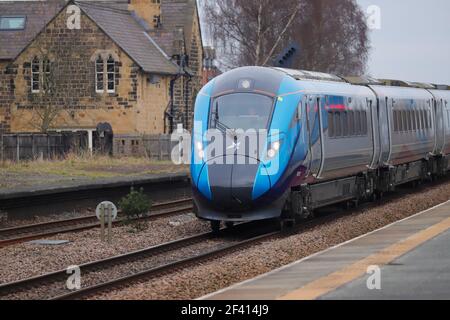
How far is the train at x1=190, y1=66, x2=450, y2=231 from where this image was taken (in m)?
18.1

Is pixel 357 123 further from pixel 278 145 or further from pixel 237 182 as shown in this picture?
pixel 237 182

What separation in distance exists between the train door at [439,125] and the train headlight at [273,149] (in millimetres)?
15543

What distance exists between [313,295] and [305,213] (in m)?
9.33

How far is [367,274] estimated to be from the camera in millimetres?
11773

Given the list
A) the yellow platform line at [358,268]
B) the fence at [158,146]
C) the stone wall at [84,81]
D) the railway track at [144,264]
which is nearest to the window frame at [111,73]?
the stone wall at [84,81]

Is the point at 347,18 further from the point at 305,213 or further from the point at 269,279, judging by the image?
the point at 269,279

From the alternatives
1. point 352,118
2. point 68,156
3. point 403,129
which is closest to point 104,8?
point 68,156

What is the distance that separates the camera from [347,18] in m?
65.0

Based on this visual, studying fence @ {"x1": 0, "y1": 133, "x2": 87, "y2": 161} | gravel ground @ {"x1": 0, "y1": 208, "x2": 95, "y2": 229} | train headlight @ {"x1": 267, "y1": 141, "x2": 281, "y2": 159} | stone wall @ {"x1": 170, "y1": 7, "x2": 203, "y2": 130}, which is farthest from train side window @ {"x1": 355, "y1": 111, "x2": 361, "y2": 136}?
stone wall @ {"x1": 170, "y1": 7, "x2": 203, "y2": 130}

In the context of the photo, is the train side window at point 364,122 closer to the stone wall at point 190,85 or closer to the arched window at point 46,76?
the arched window at point 46,76

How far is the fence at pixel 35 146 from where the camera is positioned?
4009cm

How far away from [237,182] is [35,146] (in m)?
24.4

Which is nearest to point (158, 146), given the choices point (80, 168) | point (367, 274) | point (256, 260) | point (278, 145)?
point (80, 168)
